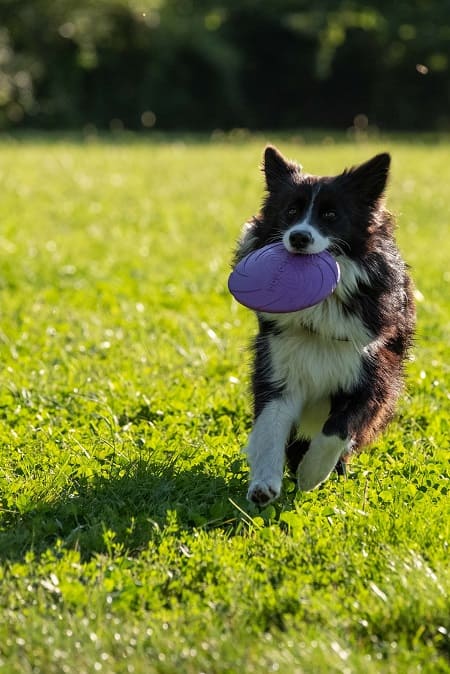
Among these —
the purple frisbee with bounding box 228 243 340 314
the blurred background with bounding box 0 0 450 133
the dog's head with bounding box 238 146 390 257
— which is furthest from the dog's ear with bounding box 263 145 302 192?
the blurred background with bounding box 0 0 450 133

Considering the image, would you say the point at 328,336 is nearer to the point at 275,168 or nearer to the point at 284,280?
the point at 284,280

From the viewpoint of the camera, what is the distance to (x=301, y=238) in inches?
178

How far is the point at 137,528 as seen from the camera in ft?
14.5

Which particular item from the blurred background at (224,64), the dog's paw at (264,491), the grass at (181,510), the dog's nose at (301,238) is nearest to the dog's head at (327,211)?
the dog's nose at (301,238)

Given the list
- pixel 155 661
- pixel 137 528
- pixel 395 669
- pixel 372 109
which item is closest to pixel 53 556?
pixel 137 528

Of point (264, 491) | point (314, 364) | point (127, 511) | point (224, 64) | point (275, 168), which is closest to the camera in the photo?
point (264, 491)

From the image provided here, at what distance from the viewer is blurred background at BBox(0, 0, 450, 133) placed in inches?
1024

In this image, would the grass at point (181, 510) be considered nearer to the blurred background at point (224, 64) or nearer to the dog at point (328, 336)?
the dog at point (328, 336)

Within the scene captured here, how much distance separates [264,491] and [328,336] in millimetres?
738

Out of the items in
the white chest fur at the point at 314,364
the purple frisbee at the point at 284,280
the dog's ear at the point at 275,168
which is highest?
the dog's ear at the point at 275,168

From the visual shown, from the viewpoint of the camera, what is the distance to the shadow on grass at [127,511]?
4.30 m

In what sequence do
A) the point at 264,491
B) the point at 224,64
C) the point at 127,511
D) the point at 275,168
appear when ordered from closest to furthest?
the point at 264,491, the point at 127,511, the point at 275,168, the point at 224,64

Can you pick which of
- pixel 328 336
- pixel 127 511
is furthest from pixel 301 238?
pixel 127 511

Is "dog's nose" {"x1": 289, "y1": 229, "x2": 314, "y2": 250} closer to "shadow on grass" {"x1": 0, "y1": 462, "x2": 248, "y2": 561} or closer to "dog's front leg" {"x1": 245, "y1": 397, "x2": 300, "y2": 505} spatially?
"dog's front leg" {"x1": 245, "y1": 397, "x2": 300, "y2": 505}
